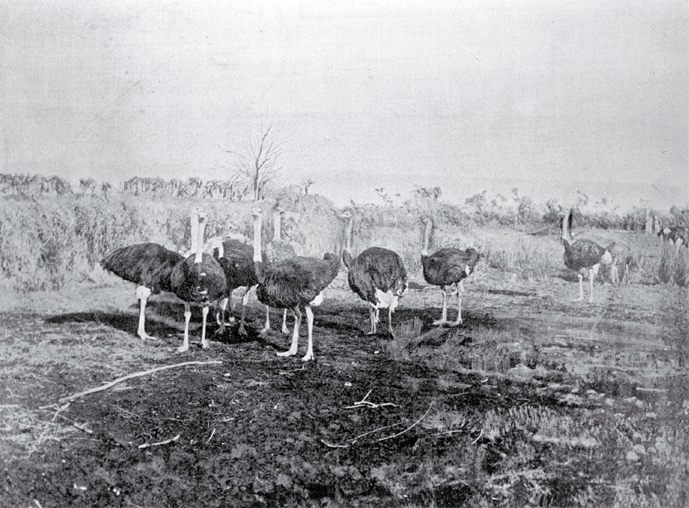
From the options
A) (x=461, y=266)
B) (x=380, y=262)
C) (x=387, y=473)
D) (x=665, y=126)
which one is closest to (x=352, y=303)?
(x=380, y=262)

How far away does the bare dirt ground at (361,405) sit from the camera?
3.06 m

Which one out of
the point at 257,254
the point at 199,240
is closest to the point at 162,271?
the point at 199,240

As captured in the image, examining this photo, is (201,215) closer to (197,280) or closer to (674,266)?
(197,280)

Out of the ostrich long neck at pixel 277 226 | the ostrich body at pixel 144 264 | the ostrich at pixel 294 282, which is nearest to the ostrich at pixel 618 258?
the ostrich at pixel 294 282

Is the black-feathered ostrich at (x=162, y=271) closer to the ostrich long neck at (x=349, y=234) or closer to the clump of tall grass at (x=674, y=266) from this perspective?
the ostrich long neck at (x=349, y=234)

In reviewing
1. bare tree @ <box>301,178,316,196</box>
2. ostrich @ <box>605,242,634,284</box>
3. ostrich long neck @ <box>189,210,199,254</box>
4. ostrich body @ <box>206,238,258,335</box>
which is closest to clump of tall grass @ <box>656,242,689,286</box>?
ostrich @ <box>605,242,634,284</box>

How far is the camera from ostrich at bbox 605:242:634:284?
3367 mm

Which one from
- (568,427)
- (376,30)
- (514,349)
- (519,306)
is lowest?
(568,427)

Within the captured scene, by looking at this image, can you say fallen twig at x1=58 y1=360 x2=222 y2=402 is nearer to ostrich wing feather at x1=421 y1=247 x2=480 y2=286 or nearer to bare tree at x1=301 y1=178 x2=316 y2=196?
bare tree at x1=301 y1=178 x2=316 y2=196

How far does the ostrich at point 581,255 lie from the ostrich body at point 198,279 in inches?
70.5

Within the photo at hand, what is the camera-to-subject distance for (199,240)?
3324 millimetres

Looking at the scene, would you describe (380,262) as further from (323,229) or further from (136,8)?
(136,8)

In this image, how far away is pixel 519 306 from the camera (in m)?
3.40

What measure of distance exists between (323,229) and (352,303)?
0.42 m
